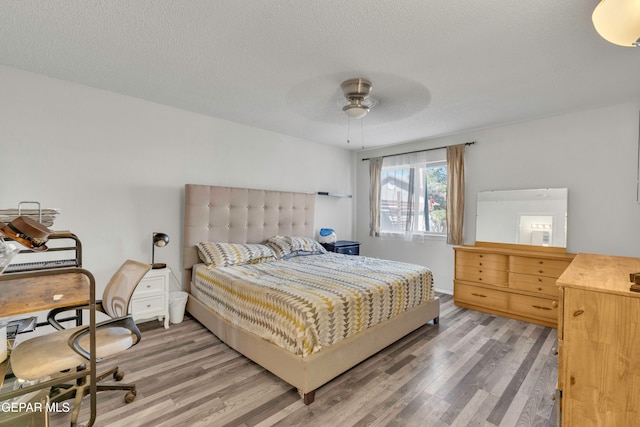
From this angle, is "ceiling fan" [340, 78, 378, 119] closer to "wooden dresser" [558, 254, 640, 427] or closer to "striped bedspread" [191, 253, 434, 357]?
"striped bedspread" [191, 253, 434, 357]

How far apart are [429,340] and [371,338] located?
82 cm

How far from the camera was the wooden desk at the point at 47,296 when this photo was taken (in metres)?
1.25

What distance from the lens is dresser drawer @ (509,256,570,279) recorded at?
3164 millimetres

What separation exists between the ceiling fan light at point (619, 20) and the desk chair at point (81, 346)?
281 cm

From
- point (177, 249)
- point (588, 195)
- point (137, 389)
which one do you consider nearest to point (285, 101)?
point (177, 249)

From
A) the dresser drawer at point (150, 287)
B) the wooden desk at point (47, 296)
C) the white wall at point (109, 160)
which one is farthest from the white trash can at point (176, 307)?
the wooden desk at point (47, 296)

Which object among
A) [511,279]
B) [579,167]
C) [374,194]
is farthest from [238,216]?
[579,167]

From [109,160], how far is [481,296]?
4.54 metres

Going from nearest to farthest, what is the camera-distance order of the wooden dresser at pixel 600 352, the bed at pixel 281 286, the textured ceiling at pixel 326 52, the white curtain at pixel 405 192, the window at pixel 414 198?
the wooden dresser at pixel 600 352
the textured ceiling at pixel 326 52
the bed at pixel 281 286
the window at pixel 414 198
the white curtain at pixel 405 192

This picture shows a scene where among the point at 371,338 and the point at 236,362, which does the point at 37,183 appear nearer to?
the point at 236,362

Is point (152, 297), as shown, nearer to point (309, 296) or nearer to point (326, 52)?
point (309, 296)

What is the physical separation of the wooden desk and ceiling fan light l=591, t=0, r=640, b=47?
2.68 metres

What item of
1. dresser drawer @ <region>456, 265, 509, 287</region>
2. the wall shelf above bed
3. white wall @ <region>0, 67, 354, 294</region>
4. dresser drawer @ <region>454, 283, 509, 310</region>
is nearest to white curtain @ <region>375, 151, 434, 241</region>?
the wall shelf above bed

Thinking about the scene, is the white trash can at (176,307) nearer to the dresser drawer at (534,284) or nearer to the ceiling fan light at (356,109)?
the ceiling fan light at (356,109)
